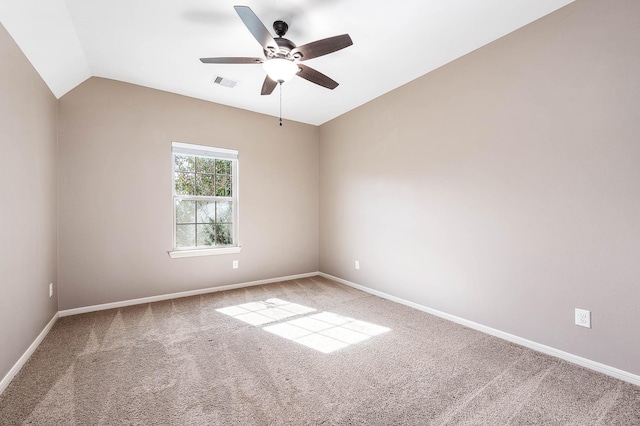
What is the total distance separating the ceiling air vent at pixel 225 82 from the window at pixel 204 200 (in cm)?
92

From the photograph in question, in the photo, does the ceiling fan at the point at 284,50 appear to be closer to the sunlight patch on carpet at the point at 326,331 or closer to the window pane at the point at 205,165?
the window pane at the point at 205,165

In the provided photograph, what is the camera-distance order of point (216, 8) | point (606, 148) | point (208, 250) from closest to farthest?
point (606, 148) → point (216, 8) → point (208, 250)

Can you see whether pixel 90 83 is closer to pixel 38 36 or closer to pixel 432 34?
pixel 38 36

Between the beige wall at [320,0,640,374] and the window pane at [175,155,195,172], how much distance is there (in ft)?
8.67

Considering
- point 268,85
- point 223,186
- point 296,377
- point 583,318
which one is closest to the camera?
point 296,377

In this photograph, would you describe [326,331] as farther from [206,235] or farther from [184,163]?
[184,163]

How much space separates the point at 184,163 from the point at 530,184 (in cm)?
392

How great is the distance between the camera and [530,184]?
7.80 feet

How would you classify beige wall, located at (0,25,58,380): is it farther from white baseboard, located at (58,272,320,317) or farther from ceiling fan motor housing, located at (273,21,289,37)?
ceiling fan motor housing, located at (273,21,289,37)

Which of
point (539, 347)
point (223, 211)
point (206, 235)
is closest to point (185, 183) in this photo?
point (223, 211)

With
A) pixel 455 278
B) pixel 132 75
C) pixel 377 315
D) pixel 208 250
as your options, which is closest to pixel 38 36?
pixel 132 75

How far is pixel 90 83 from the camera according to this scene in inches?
126

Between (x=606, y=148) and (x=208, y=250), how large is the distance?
4167mm

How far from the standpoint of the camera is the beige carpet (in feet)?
5.30
